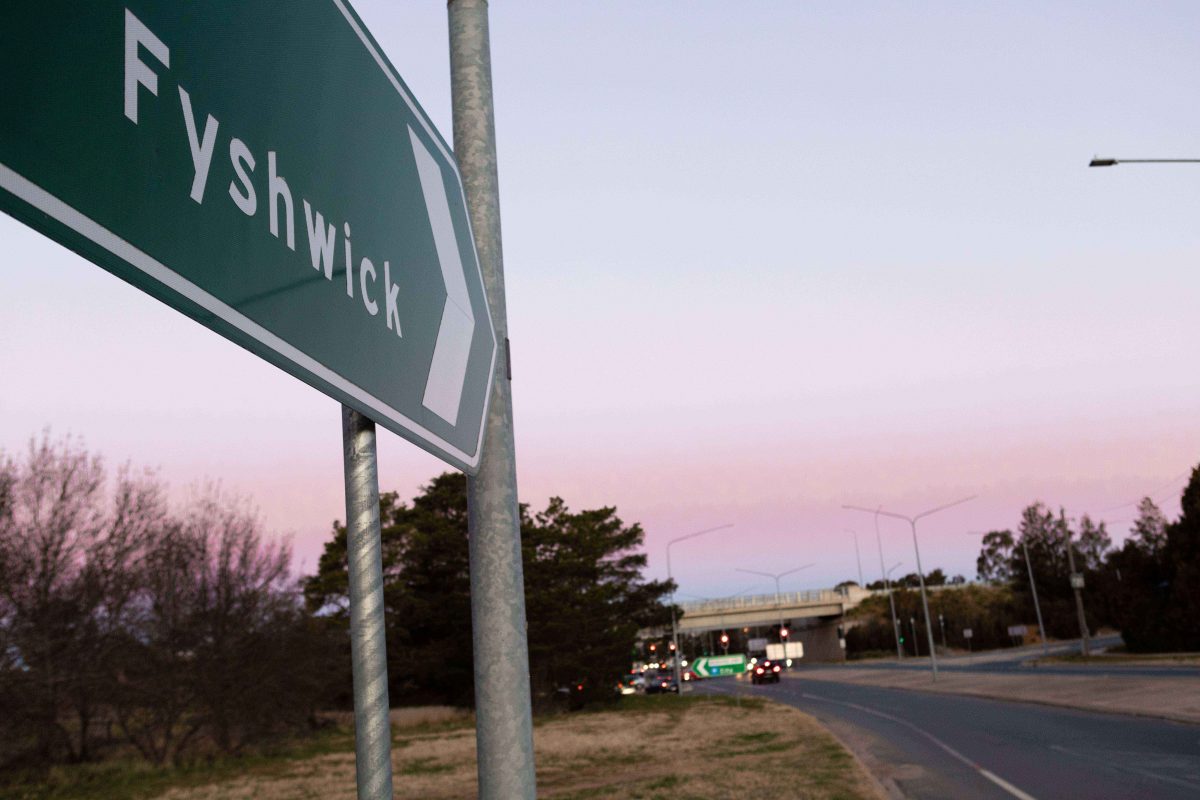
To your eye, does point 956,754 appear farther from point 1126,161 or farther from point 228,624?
point 228,624

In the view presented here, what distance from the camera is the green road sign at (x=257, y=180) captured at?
41.8 inches

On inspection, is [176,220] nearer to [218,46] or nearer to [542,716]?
[218,46]

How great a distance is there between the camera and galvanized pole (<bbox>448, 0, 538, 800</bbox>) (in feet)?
8.90

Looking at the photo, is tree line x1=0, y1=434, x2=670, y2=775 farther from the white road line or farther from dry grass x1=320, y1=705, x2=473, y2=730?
the white road line

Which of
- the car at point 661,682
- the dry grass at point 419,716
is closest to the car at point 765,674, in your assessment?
the car at point 661,682

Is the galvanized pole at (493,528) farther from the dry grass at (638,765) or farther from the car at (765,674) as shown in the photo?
the car at (765,674)

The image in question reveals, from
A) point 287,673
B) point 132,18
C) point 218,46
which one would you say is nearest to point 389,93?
point 218,46

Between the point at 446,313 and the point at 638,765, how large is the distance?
20.7m


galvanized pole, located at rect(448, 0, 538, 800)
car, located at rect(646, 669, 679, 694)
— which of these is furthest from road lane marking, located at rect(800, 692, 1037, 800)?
car, located at rect(646, 669, 679, 694)

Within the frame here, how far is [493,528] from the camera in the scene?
2.85 m

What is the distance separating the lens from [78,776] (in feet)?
79.6

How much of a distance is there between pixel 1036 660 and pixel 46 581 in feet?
170

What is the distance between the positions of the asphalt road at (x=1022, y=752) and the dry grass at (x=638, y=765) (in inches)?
49.4

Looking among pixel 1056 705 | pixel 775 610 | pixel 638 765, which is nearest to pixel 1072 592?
pixel 775 610
